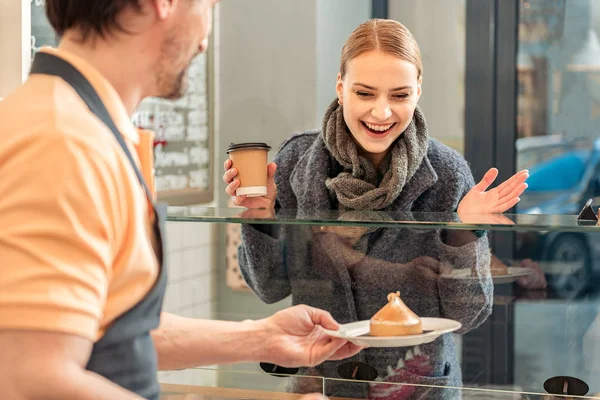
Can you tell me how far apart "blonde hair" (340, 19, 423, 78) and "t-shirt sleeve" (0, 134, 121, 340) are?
1253mm

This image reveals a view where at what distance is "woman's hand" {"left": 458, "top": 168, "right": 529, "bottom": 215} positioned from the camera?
162 cm

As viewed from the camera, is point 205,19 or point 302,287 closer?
point 205,19

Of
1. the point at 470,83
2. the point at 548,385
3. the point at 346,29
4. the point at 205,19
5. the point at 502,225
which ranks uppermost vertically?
the point at 346,29

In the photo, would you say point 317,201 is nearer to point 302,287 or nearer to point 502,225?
point 302,287

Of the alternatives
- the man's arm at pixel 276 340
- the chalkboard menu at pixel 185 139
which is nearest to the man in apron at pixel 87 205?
the man's arm at pixel 276 340

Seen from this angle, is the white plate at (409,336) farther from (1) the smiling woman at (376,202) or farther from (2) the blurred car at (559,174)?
(2) the blurred car at (559,174)

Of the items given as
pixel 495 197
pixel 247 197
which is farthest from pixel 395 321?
pixel 247 197

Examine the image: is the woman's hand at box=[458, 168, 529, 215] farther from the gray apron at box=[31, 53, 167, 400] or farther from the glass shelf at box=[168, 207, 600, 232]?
the gray apron at box=[31, 53, 167, 400]

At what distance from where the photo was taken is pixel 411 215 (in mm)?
1504

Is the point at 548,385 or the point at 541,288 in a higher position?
the point at 541,288

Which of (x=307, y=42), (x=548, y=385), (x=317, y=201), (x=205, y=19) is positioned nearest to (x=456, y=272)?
(x=548, y=385)

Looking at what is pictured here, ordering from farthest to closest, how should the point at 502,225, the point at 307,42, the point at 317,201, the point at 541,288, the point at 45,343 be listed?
the point at 307,42 → the point at 317,201 → the point at 541,288 → the point at 502,225 → the point at 45,343

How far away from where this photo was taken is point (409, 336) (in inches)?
54.6

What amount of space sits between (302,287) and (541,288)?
42 cm
